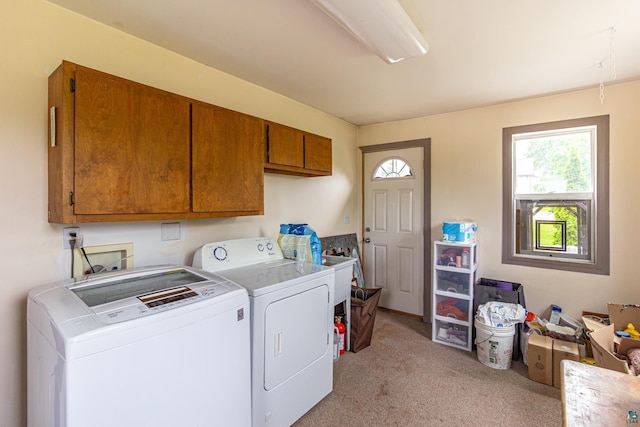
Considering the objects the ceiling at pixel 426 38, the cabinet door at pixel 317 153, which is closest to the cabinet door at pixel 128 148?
the ceiling at pixel 426 38

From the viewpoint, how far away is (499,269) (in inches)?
122

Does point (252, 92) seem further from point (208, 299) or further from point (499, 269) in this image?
point (499, 269)

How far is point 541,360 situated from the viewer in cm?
231

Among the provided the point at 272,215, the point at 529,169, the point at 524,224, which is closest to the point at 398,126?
the point at 529,169

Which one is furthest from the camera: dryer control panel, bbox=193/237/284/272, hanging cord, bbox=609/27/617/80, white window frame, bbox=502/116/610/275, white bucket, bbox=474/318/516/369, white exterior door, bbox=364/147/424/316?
white exterior door, bbox=364/147/424/316

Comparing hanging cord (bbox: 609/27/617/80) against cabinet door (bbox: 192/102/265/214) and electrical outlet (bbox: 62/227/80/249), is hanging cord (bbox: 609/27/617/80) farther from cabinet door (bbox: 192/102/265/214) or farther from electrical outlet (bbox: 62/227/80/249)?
electrical outlet (bbox: 62/227/80/249)

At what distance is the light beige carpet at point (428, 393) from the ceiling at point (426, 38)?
95.2 inches

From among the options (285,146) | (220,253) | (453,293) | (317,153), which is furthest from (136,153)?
(453,293)

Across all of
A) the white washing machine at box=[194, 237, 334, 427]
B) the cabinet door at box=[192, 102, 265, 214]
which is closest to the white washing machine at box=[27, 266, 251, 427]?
the white washing machine at box=[194, 237, 334, 427]

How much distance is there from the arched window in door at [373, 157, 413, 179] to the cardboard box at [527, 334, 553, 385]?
6.76 feet

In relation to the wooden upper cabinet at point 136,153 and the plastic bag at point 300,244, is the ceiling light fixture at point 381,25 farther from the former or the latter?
the plastic bag at point 300,244

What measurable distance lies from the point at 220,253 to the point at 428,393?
5.98ft

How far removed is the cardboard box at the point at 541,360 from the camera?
2.28 meters

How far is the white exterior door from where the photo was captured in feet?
Answer: 11.8
